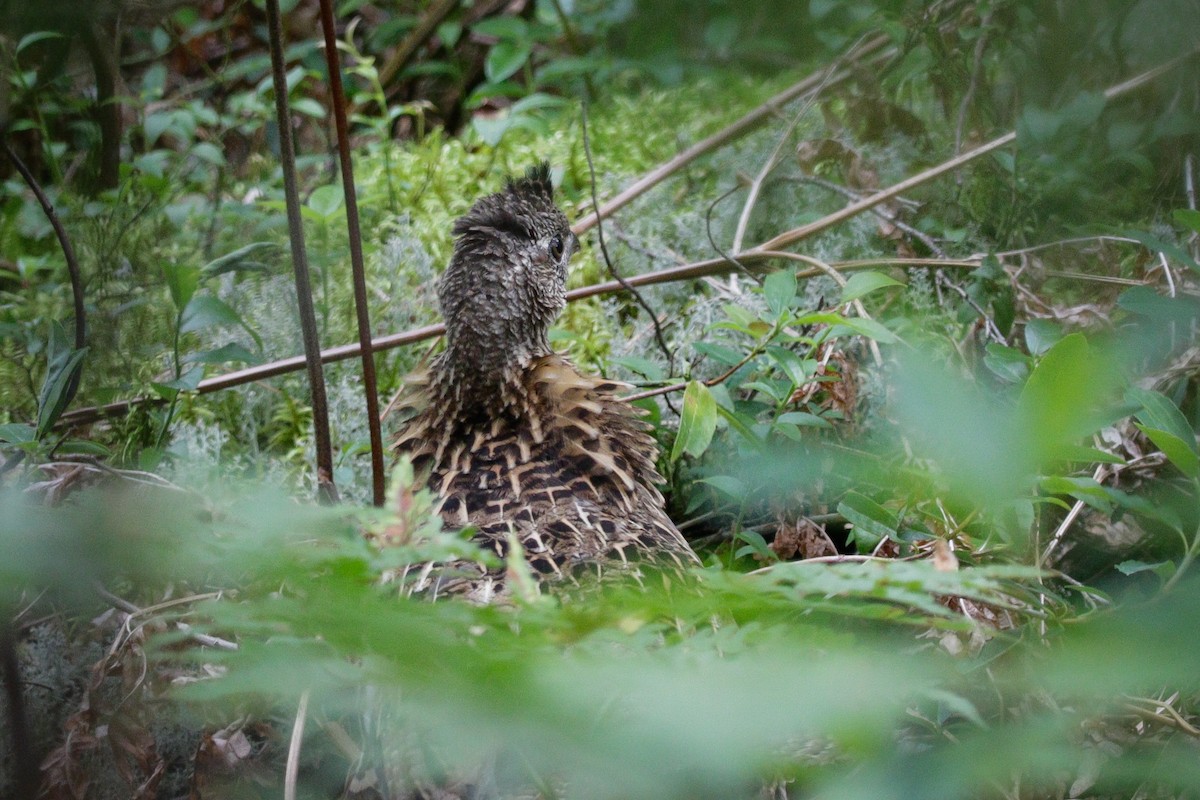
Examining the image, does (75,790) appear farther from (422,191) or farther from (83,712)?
(422,191)

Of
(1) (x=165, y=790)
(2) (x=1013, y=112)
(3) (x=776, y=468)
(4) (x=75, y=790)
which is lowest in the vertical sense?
(1) (x=165, y=790)

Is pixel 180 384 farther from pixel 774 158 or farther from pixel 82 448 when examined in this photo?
pixel 774 158

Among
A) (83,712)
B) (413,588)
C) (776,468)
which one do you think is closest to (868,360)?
(776,468)

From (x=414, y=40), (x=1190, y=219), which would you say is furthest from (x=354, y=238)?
(x=414, y=40)

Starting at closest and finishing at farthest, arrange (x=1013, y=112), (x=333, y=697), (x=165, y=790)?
(x=333, y=697) → (x=165, y=790) → (x=1013, y=112)

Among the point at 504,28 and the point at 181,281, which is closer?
the point at 181,281

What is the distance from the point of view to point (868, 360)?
2902 millimetres

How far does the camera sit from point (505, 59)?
15.6 feet

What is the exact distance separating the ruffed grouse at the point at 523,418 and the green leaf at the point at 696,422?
0.72 ft

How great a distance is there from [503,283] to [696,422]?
70 centimetres

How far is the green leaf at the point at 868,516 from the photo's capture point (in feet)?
Answer: 6.72

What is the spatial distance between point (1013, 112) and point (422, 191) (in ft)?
7.48

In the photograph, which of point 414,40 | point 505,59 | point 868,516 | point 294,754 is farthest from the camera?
point 414,40

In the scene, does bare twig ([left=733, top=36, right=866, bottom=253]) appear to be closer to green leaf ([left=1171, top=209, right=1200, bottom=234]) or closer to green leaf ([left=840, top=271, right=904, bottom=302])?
green leaf ([left=840, top=271, right=904, bottom=302])
